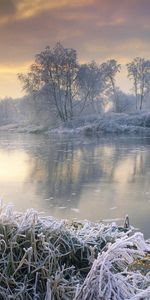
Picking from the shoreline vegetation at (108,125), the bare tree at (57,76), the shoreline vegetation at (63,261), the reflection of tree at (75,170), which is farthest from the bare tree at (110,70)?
the shoreline vegetation at (63,261)

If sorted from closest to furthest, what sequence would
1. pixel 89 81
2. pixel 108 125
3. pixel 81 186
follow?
pixel 81 186
pixel 108 125
pixel 89 81

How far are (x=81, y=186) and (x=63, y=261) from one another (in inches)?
269

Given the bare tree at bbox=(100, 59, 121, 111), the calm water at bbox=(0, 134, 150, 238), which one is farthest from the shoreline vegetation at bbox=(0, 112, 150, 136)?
the calm water at bbox=(0, 134, 150, 238)

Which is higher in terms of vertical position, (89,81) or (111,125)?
(89,81)

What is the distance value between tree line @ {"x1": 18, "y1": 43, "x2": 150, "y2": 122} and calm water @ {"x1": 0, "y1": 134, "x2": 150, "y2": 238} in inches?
1141

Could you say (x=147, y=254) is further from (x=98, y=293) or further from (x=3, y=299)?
(x=3, y=299)

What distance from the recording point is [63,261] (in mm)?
1968

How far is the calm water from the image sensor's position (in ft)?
21.1

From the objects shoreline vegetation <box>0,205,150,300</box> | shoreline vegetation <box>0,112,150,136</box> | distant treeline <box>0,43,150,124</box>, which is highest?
distant treeline <box>0,43,150,124</box>

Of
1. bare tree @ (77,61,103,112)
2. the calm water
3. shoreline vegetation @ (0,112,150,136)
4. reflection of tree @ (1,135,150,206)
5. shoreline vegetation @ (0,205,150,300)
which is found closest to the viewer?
shoreline vegetation @ (0,205,150,300)

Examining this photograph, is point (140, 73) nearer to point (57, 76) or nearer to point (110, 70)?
point (110, 70)

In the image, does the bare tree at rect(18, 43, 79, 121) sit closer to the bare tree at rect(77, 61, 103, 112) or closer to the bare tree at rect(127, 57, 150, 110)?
the bare tree at rect(77, 61, 103, 112)

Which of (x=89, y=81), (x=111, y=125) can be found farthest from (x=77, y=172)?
(x=89, y=81)

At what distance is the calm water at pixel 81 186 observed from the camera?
6.42 metres
